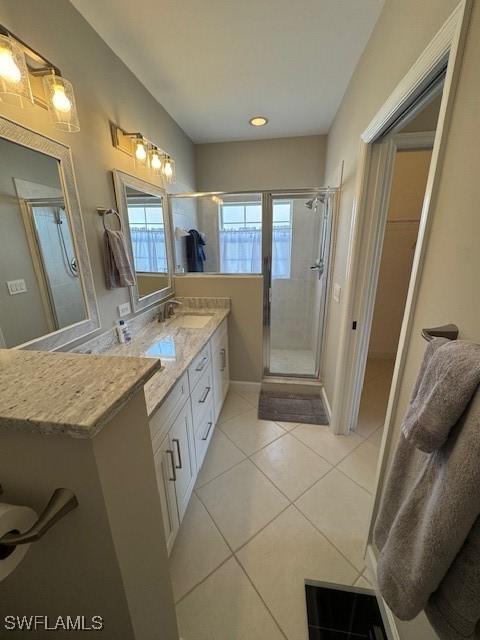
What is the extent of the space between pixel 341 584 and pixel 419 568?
93cm

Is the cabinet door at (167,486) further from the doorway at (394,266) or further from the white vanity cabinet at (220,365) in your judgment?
the doorway at (394,266)

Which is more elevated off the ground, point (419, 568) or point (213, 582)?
point (419, 568)

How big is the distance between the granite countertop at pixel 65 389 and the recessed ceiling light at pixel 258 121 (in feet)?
8.97

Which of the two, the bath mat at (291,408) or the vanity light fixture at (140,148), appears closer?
the vanity light fixture at (140,148)

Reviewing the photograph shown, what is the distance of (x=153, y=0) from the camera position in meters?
1.25

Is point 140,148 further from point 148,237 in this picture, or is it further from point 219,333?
point 219,333

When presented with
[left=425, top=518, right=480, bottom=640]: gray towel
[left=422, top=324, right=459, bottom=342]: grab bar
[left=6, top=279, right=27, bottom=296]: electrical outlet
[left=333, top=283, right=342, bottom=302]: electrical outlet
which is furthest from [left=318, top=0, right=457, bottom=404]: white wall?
[left=6, top=279, right=27, bottom=296]: electrical outlet

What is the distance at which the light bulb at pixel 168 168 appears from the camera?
6.92 feet

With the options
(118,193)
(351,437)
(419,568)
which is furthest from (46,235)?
(351,437)

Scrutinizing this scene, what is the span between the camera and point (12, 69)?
93 cm

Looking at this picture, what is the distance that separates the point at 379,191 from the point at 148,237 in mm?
1686

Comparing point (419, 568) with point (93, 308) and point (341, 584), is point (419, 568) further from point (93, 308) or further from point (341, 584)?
point (93, 308)

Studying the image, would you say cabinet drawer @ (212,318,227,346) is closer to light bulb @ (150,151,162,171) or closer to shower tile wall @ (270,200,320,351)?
shower tile wall @ (270,200,320,351)

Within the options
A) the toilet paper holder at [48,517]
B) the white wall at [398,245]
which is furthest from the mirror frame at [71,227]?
the white wall at [398,245]
